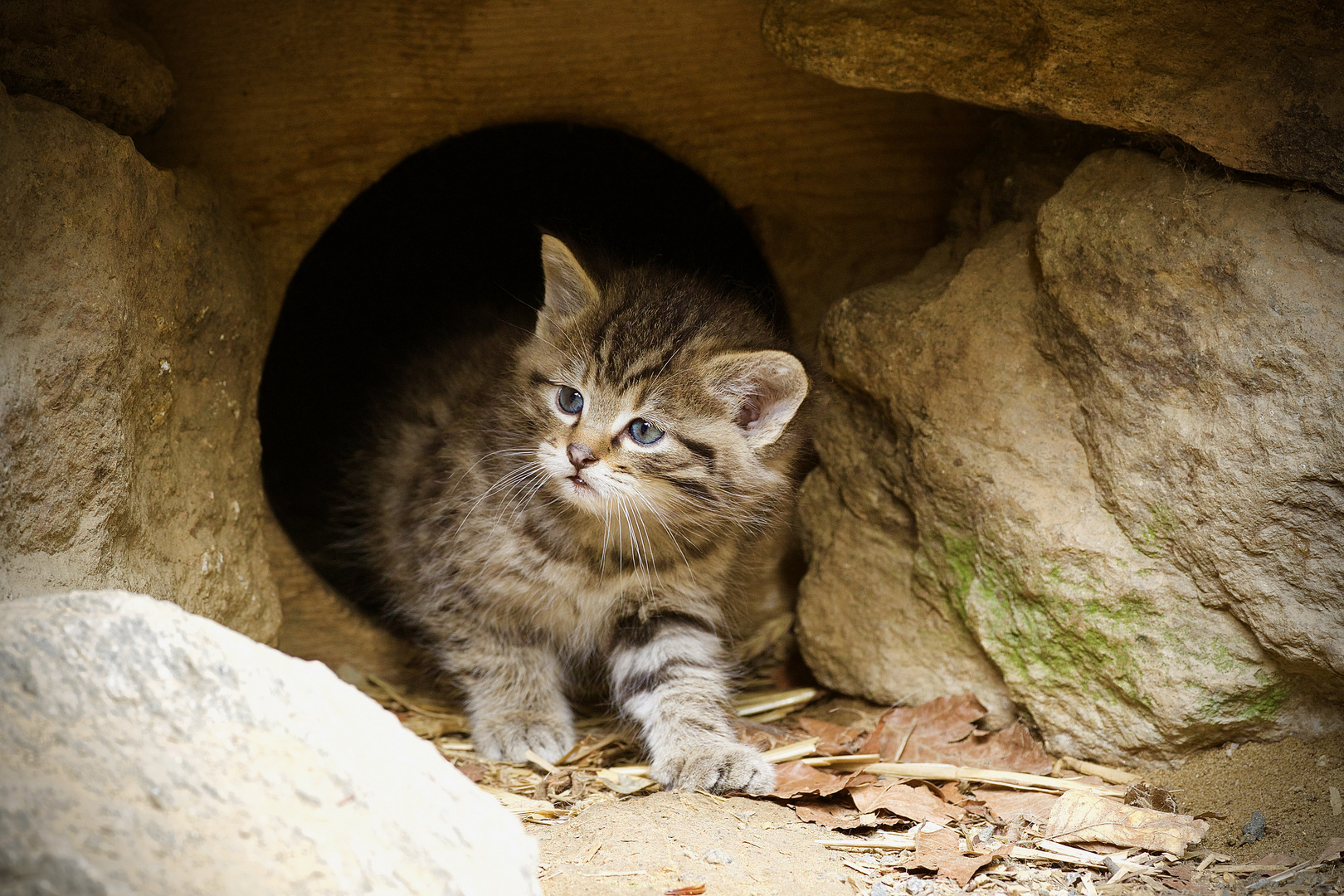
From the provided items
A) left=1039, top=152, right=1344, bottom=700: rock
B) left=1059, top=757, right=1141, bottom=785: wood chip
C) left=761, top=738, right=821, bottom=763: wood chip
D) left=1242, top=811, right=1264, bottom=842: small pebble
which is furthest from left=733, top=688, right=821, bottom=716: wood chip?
left=1242, top=811, right=1264, bottom=842: small pebble

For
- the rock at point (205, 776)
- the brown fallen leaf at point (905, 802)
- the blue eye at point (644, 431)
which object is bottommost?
the brown fallen leaf at point (905, 802)

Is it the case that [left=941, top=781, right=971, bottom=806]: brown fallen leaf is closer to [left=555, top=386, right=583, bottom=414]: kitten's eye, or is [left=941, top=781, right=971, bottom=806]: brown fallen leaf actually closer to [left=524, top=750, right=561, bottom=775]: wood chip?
[left=524, top=750, right=561, bottom=775]: wood chip

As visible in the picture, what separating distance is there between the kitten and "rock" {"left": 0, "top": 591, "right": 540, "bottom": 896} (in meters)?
1.27

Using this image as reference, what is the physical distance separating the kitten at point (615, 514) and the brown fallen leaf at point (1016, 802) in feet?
2.03

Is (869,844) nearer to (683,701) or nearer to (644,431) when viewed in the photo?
(683,701)

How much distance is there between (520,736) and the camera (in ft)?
10.6

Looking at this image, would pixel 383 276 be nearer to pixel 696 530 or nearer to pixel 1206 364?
pixel 696 530

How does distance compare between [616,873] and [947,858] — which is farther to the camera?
[947,858]

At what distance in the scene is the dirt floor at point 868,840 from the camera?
7.43 feet

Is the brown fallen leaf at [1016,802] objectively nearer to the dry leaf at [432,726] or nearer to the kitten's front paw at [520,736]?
the kitten's front paw at [520,736]

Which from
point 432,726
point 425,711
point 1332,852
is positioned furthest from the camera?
point 425,711

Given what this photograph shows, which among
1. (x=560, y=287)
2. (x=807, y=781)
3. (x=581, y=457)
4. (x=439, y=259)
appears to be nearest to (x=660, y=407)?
(x=581, y=457)

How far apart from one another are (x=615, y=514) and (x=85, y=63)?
6.30 feet

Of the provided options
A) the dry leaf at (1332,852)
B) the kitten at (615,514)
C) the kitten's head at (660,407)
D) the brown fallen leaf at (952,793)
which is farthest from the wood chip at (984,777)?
the kitten's head at (660,407)
